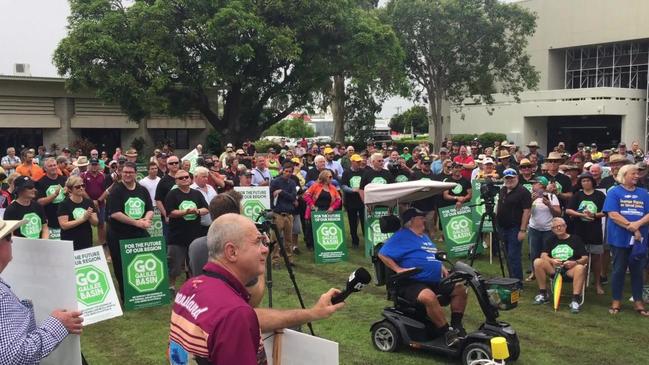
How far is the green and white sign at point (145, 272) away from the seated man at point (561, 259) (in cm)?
525

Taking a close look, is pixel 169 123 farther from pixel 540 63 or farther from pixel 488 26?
pixel 540 63

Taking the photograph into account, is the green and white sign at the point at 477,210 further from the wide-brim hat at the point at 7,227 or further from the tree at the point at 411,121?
the tree at the point at 411,121

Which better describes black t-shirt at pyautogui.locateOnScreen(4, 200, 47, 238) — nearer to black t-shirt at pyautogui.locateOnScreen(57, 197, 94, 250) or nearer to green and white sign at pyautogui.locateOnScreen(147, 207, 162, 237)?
black t-shirt at pyautogui.locateOnScreen(57, 197, 94, 250)

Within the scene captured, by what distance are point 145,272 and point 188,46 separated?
20.9 m

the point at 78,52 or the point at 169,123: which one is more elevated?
the point at 78,52

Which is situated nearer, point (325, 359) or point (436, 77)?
point (325, 359)

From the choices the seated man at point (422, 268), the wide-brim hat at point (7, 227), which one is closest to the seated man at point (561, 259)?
the seated man at point (422, 268)

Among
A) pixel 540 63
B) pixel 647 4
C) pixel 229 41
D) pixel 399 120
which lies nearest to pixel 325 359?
pixel 229 41

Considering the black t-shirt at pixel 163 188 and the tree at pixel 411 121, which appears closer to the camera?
the black t-shirt at pixel 163 188

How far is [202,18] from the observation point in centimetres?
2545

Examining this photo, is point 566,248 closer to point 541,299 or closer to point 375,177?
point 541,299

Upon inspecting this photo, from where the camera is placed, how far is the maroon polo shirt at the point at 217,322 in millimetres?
2092

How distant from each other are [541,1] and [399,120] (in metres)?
35.4

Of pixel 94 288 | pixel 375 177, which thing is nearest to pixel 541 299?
pixel 375 177
